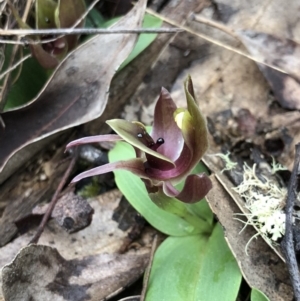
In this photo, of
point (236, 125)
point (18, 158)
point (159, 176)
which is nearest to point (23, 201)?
point (18, 158)

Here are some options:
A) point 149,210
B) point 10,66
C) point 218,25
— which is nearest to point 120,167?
point 149,210

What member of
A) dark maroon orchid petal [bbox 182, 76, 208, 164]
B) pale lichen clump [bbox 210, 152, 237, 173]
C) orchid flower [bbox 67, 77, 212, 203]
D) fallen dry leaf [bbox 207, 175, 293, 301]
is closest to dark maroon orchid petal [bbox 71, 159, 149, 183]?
orchid flower [bbox 67, 77, 212, 203]

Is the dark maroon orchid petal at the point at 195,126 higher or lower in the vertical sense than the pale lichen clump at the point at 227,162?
higher

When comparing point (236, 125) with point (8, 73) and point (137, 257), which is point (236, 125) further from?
point (8, 73)

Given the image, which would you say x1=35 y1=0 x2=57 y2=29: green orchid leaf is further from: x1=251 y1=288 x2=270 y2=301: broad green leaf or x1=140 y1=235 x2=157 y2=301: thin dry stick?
x1=251 y1=288 x2=270 y2=301: broad green leaf

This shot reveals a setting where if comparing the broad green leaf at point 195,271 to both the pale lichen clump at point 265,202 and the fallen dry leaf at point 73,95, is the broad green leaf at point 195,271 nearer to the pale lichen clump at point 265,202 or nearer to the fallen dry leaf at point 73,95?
the pale lichen clump at point 265,202

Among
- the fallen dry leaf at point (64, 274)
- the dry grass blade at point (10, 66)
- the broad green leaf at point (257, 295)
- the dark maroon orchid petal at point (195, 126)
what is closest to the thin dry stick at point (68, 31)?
the dry grass blade at point (10, 66)

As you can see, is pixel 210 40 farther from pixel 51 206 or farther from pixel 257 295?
pixel 257 295
